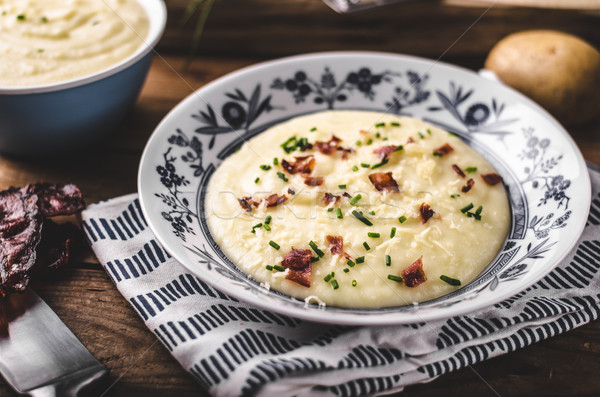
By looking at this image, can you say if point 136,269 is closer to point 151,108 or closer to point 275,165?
point 275,165

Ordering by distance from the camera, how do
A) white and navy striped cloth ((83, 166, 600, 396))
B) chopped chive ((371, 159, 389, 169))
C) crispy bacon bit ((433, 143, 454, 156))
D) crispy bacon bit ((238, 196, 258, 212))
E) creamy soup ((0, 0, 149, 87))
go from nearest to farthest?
white and navy striped cloth ((83, 166, 600, 396)), crispy bacon bit ((238, 196, 258, 212)), chopped chive ((371, 159, 389, 169)), crispy bacon bit ((433, 143, 454, 156)), creamy soup ((0, 0, 149, 87))

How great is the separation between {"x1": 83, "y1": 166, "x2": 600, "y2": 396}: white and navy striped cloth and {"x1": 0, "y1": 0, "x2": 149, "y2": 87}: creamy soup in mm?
915

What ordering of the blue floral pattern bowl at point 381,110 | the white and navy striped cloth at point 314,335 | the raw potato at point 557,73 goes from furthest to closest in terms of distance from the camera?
1. the raw potato at point 557,73
2. the blue floral pattern bowl at point 381,110
3. the white and navy striped cloth at point 314,335

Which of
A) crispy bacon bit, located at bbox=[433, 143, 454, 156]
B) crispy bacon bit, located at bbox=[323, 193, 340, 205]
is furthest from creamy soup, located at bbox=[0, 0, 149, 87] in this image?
crispy bacon bit, located at bbox=[433, 143, 454, 156]

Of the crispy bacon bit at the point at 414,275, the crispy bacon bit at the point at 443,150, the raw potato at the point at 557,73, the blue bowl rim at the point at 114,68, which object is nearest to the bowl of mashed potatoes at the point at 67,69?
the blue bowl rim at the point at 114,68

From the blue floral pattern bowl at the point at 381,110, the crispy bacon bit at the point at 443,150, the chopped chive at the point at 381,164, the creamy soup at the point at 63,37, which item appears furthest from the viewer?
the creamy soup at the point at 63,37

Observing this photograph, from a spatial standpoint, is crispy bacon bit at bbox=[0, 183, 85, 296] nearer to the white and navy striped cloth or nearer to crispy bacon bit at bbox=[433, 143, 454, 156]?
the white and navy striped cloth

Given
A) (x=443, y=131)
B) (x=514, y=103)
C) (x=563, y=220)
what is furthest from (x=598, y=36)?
(x=563, y=220)

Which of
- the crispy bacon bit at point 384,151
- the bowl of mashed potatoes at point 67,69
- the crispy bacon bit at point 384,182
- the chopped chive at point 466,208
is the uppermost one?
the chopped chive at point 466,208

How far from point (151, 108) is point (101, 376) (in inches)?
69.9

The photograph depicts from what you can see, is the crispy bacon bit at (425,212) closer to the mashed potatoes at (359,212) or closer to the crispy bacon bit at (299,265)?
the mashed potatoes at (359,212)

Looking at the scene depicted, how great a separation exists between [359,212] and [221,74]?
1.75 meters

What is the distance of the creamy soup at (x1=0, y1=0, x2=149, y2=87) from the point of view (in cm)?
251

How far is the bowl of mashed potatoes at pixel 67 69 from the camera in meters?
2.45
